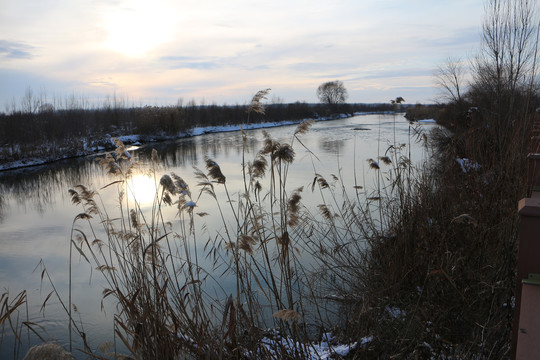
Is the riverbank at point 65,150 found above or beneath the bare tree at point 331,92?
beneath

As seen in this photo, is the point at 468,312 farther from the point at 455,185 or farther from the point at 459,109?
the point at 459,109

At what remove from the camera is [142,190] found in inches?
370

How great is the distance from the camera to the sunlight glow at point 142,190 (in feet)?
27.0

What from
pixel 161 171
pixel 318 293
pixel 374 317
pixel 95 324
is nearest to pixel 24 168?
pixel 161 171

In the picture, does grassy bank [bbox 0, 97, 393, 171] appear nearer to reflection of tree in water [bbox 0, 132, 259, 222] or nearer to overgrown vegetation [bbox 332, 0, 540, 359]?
reflection of tree in water [bbox 0, 132, 259, 222]

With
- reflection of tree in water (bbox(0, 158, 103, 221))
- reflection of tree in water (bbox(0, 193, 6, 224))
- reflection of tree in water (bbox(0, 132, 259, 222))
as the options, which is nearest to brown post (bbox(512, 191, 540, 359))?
reflection of tree in water (bbox(0, 132, 259, 222))

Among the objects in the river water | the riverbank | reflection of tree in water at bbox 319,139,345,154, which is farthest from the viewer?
the riverbank

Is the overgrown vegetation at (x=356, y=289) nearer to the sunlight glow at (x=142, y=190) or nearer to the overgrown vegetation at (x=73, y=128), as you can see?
the sunlight glow at (x=142, y=190)

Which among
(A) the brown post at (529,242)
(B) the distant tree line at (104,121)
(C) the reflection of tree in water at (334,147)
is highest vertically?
(B) the distant tree line at (104,121)

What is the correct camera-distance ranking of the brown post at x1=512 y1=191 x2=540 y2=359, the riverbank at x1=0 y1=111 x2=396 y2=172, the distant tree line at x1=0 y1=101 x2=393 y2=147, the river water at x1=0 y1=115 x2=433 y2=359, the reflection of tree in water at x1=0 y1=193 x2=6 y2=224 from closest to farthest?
the brown post at x1=512 y1=191 x2=540 y2=359 → the river water at x1=0 y1=115 x2=433 y2=359 → the reflection of tree in water at x1=0 y1=193 x2=6 y2=224 → the riverbank at x1=0 y1=111 x2=396 y2=172 → the distant tree line at x1=0 y1=101 x2=393 y2=147

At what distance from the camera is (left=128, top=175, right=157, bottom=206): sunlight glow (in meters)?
8.23

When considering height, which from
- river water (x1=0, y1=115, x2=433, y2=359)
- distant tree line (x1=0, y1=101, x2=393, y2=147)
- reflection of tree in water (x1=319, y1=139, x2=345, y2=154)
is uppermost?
distant tree line (x1=0, y1=101, x2=393, y2=147)

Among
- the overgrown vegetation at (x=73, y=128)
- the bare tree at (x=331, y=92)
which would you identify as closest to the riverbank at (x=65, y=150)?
the overgrown vegetation at (x=73, y=128)

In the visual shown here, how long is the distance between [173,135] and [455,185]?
22.9 m
